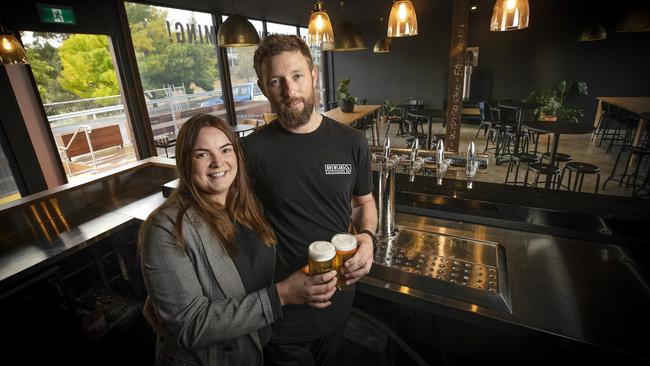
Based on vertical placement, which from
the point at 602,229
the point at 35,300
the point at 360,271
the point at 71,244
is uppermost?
the point at 360,271

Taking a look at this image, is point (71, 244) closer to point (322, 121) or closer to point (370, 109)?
point (322, 121)

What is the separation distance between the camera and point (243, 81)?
800cm

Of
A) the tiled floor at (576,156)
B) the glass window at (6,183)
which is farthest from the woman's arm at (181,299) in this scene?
the glass window at (6,183)

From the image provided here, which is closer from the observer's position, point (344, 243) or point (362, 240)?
point (344, 243)

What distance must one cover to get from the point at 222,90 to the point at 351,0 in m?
3.59

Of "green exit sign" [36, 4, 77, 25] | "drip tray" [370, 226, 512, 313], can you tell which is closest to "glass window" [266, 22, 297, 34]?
"green exit sign" [36, 4, 77, 25]

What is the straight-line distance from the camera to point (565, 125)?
141 inches

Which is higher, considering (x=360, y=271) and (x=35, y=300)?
(x=360, y=271)

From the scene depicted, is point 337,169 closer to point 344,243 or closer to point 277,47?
point 344,243

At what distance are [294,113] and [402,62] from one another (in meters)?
11.0

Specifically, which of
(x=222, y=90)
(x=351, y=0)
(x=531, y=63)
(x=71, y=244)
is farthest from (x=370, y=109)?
(x=71, y=244)

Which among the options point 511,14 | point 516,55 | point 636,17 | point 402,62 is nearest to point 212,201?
point 511,14

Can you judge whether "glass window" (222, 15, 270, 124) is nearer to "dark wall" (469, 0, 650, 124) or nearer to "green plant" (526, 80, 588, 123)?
"dark wall" (469, 0, 650, 124)

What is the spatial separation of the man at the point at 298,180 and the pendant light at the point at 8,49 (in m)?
2.79
